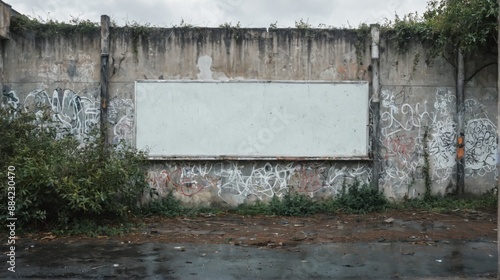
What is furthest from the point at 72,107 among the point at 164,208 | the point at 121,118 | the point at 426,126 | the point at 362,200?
the point at 426,126

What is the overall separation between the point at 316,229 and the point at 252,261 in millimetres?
2454

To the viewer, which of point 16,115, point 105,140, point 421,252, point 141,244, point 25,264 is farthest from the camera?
point 105,140

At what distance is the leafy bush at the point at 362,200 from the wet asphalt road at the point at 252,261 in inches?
100

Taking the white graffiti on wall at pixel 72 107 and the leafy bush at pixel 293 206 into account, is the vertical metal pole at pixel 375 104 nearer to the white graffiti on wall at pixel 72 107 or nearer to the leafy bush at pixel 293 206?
the leafy bush at pixel 293 206

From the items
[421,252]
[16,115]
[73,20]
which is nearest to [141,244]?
[16,115]

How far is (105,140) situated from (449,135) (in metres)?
7.29

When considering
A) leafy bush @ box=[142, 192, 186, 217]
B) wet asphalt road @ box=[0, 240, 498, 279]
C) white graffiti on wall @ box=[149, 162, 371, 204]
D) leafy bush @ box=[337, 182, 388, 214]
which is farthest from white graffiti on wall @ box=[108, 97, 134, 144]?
leafy bush @ box=[337, 182, 388, 214]

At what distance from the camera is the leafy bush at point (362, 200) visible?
10.5 metres

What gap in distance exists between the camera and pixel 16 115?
942 centimetres

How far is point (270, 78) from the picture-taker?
10.8 m

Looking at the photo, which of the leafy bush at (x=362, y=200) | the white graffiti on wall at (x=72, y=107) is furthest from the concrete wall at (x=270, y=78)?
the leafy bush at (x=362, y=200)

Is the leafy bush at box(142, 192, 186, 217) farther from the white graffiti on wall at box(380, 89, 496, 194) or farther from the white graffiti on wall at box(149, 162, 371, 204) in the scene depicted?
the white graffiti on wall at box(380, 89, 496, 194)

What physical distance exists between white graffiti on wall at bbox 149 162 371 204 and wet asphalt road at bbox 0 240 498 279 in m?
2.73

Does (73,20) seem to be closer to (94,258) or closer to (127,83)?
(127,83)
